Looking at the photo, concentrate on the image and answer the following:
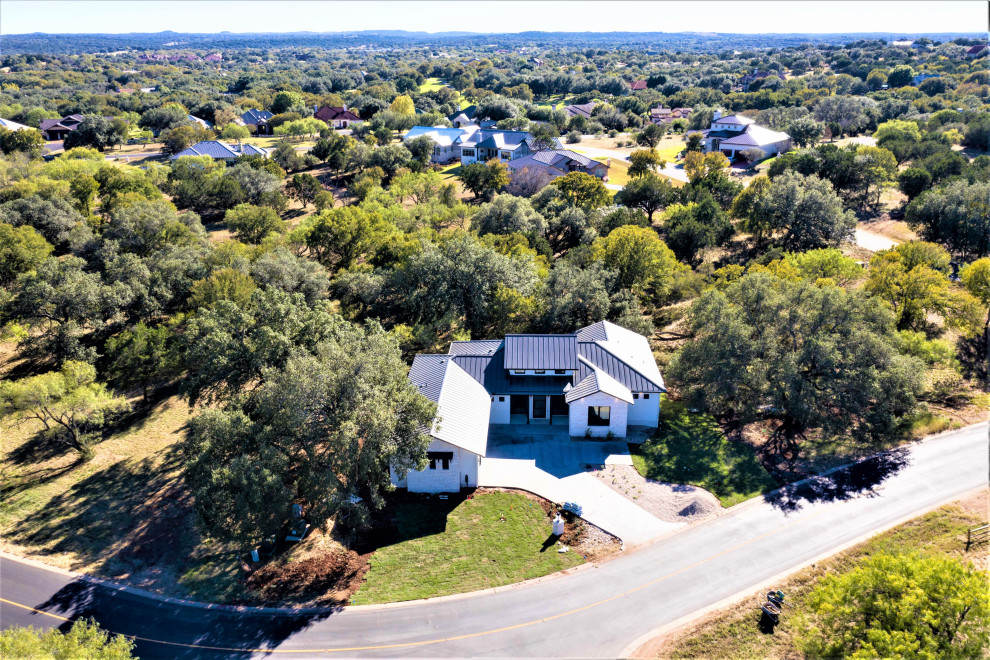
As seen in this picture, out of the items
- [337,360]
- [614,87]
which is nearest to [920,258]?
[337,360]

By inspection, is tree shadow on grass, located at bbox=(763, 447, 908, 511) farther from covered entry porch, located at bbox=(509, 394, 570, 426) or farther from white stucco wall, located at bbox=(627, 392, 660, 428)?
covered entry porch, located at bbox=(509, 394, 570, 426)

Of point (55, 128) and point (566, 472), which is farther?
point (55, 128)

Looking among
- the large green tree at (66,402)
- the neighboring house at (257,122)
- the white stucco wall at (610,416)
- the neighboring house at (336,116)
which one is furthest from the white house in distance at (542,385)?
the neighboring house at (257,122)

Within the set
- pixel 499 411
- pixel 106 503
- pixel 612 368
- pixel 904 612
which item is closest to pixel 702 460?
pixel 612 368

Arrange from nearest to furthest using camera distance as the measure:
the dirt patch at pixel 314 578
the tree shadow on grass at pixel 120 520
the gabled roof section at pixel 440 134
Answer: the dirt patch at pixel 314 578
the tree shadow on grass at pixel 120 520
the gabled roof section at pixel 440 134

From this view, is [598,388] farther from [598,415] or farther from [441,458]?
[441,458]

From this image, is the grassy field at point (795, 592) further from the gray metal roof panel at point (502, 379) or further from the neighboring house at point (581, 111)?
the neighboring house at point (581, 111)
